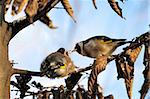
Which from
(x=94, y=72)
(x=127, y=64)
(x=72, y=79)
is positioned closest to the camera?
(x=94, y=72)

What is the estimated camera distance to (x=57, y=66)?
1.83m

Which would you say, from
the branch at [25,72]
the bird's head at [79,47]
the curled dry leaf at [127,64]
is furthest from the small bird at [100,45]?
the branch at [25,72]

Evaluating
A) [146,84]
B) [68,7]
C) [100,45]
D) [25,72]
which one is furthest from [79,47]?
[146,84]

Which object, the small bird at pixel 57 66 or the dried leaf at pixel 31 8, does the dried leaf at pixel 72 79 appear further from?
the dried leaf at pixel 31 8

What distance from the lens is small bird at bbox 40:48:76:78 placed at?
6.00 ft

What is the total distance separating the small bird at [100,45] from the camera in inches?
68.9

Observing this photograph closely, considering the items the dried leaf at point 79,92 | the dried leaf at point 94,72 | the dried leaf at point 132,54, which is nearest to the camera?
the dried leaf at point 94,72

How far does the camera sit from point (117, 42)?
1.78 meters

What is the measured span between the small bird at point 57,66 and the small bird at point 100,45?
9 cm

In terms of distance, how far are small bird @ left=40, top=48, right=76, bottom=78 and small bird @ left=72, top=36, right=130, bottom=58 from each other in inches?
3.7

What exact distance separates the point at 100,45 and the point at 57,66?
0.74 ft

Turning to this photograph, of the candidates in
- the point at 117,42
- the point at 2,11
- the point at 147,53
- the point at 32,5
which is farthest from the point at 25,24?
the point at 147,53

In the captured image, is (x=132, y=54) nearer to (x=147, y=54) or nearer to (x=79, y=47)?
(x=147, y=54)

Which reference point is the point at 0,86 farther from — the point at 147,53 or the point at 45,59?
the point at 147,53
